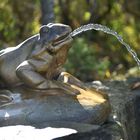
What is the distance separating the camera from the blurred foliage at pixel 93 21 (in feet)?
31.3

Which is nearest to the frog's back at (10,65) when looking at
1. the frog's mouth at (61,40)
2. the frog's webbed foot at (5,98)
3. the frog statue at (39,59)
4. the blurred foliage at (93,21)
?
the frog statue at (39,59)

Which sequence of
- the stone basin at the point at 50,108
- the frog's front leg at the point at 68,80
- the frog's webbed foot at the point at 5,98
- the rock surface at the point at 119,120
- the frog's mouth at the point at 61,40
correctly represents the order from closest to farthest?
1. the rock surface at the point at 119,120
2. the stone basin at the point at 50,108
3. the frog's webbed foot at the point at 5,98
4. the frog's mouth at the point at 61,40
5. the frog's front leg at the point at 68,80

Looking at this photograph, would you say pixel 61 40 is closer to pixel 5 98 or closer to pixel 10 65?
pixel 10 65

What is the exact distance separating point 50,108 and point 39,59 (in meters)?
0.42

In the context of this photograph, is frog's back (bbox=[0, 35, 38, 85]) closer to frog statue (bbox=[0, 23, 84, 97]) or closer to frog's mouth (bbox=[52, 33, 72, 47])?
frog statue (bbox=[0, 23, 84, 97])

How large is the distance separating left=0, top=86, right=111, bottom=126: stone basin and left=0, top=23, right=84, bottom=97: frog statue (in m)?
0.08

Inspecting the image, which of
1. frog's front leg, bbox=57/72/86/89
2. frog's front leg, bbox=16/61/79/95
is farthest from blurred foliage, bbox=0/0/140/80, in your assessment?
frog's front leg, bbox=16/61/79/95

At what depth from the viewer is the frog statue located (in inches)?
150

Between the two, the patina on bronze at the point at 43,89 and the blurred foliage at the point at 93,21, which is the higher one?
the blurred foliage at the point at 93,21

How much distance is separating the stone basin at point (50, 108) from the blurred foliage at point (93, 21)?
17.6 ft

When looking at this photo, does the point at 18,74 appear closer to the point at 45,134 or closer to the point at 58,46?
the point at 58,46

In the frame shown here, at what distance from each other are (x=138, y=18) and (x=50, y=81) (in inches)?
312

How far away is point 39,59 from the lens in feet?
12.6

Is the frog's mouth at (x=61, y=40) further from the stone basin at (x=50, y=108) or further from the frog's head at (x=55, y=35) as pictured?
the stone basin at (x=50, y=108)
